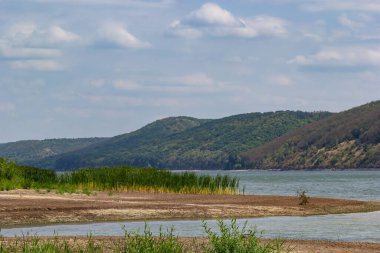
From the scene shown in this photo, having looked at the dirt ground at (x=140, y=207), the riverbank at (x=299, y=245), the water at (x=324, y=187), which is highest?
the water at (x=324, y=187)

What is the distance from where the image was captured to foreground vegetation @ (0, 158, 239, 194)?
59.8 metres

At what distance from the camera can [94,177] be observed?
6103 cm

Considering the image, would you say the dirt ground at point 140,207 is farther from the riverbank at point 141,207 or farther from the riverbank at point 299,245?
the riverbank at point 299,245

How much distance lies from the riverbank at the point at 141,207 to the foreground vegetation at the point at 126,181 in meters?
2.06

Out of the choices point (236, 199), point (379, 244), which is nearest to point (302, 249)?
point (379, 244)

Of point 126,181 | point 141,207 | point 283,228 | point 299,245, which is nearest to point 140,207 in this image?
point 141,207

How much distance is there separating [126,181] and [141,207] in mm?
14415

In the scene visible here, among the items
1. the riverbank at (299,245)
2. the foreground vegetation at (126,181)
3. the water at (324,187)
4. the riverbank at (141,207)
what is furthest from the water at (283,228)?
the water at (324,187)

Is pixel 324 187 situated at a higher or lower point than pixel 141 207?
higher

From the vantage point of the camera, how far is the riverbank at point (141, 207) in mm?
41781

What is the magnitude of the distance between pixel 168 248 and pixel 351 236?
15493 mm

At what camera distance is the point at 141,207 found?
4628 cm

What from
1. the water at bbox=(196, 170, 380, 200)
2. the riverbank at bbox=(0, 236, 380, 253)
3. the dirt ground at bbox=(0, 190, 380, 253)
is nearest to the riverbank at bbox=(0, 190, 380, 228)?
the dirt ground at bbox=(0, 190, 380, 253)

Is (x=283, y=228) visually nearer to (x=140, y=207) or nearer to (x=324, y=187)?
(x=140, y=207)
